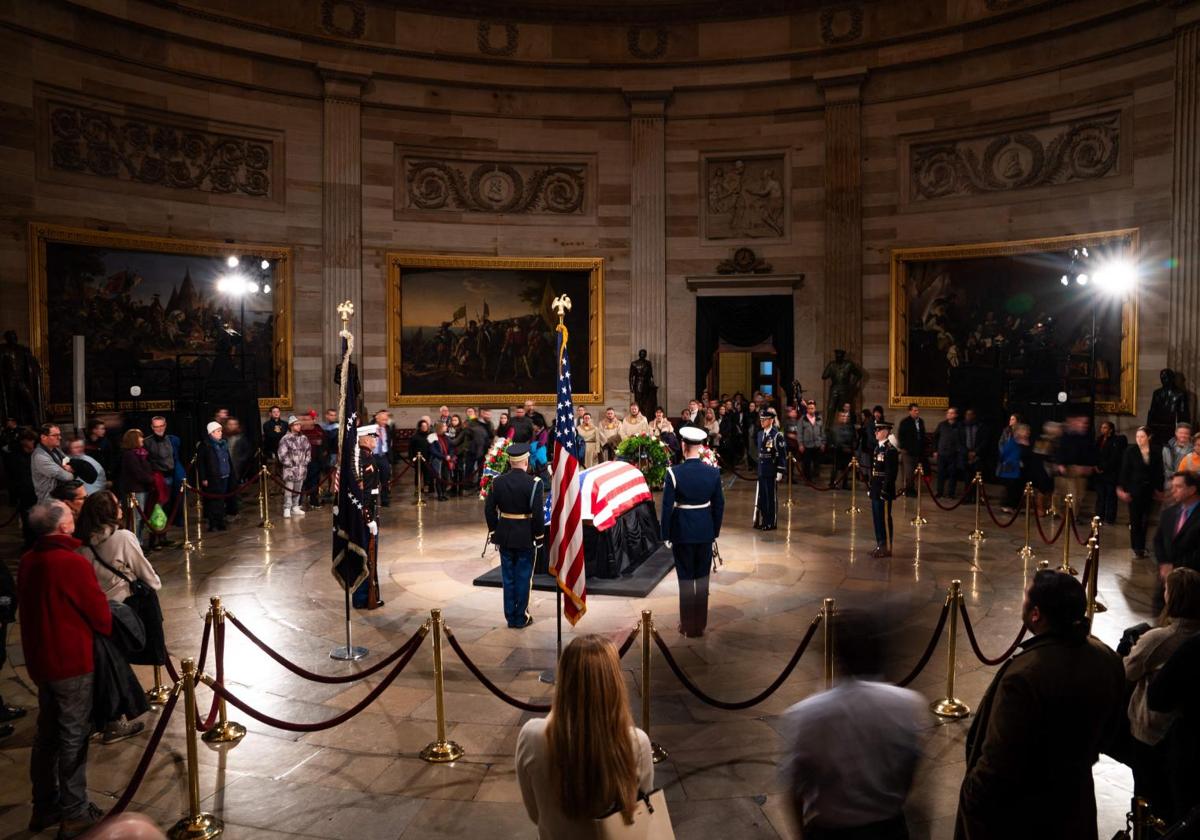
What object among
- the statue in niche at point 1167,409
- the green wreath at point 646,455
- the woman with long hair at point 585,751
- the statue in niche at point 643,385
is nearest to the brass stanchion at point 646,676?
the woman with long hair at point 585,751

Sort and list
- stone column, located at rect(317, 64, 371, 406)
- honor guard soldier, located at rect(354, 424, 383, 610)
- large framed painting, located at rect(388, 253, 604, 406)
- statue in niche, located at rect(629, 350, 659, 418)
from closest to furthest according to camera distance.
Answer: honor guard soldier, located at rect(354, 424, 383, 610) → stone column, located at rect(317, 64, 371, 406) → statue in niche, located at rect(629, 350, 659, 418) → large framed painting, located at rect(388, 253, 604, 406)

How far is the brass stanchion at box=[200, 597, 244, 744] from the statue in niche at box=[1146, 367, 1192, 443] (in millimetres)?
15677

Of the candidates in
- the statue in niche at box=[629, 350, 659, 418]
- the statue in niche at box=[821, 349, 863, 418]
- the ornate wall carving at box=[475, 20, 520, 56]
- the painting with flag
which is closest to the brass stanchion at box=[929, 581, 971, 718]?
the painting with flag

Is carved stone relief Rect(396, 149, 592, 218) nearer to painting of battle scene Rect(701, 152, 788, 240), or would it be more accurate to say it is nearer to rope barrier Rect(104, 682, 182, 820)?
painting of battle scene Rect(701, 152, 788, 240)

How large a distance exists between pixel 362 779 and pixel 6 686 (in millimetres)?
3931

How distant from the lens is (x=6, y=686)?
8.03m

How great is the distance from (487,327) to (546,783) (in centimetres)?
2103

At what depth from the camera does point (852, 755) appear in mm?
3188

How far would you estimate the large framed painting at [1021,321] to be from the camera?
60.3 ft

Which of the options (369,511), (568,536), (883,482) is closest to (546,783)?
(568,536)

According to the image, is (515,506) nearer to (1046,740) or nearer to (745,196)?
(1046,740)

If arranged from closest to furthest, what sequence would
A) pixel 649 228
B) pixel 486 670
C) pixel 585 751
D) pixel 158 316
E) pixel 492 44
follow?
pixel 585 751 → pixel 486 670 → pixel 158 316 → pixel 492 44 → pixel 649 228

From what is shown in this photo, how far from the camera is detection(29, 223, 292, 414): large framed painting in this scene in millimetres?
18078

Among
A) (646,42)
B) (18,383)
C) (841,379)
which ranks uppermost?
(646,42)
